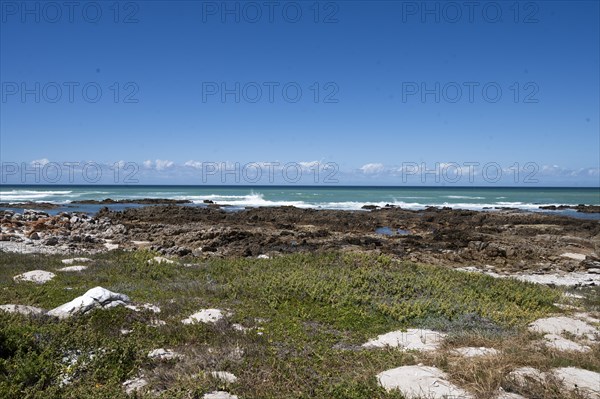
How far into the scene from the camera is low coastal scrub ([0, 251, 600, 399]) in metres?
5.85

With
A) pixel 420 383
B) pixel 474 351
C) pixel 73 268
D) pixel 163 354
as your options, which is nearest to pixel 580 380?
pixel 474 351

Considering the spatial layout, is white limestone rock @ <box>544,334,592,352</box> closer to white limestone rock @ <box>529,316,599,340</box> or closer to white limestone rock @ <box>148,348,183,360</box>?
white limestone rock @ <box>529,316,599,340</box>

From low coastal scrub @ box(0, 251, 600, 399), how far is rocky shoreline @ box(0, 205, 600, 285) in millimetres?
7853

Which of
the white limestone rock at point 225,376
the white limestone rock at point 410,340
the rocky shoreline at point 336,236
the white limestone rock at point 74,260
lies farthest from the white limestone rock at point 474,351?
the white limestone rock at point 74,260

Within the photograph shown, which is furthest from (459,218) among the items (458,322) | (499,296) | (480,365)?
(480,365)

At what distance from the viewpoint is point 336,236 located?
94.2 feet

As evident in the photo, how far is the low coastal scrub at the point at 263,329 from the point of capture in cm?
585

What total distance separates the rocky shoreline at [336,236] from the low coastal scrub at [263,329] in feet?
25.8

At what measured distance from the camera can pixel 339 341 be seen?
26.2 ft

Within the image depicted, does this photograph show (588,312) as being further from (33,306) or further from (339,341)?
(33,306)

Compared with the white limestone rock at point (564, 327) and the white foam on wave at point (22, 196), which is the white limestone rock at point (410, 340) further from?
the white foam on wave at point (22, 196)

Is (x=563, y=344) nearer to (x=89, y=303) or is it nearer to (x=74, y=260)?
(x=89, y=303)

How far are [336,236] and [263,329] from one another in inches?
809

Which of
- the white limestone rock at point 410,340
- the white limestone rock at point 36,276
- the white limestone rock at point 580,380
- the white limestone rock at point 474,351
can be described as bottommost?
the white limestone rock at point 410,340
